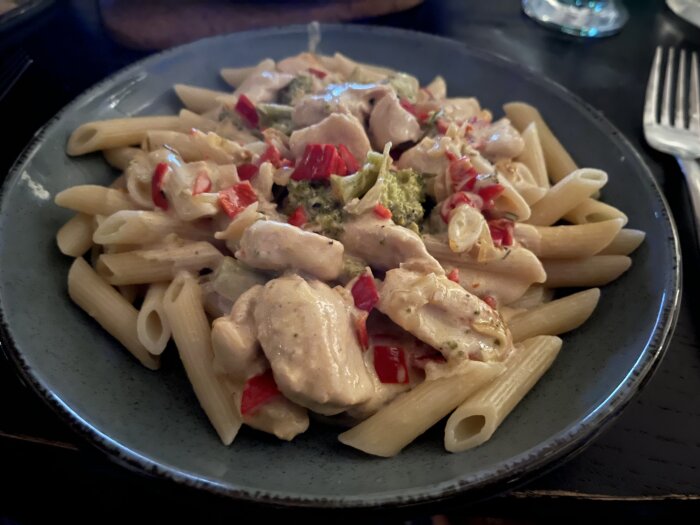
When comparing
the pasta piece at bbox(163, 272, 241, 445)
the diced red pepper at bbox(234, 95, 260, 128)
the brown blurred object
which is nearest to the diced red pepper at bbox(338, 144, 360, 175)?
the diced red pepper at bbox(234, 95, 260, 128)

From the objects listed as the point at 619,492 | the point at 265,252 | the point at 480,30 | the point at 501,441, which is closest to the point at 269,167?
the point at 265,252

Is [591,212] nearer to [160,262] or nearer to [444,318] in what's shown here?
[444,318]

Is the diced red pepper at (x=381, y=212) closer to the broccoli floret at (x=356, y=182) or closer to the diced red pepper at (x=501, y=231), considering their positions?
the broccoli floret at (x=356, y=182)

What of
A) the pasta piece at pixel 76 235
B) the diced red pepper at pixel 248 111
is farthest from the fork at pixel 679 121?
the pasta piece at pixel 76 235

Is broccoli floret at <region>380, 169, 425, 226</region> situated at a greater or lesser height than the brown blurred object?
lesser

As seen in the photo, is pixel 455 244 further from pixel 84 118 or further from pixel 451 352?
pixel 84 118

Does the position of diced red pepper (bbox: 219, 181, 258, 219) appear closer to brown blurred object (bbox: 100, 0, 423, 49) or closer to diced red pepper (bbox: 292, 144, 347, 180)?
diced red pepper (bbox: 292, 144, 347, 180)
